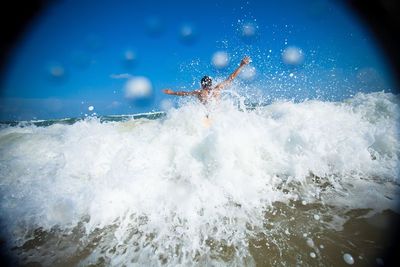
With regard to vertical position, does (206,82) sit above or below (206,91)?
above

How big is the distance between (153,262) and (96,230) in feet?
4.71

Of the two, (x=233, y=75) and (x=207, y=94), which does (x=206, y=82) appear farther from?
(x=233, y=75)

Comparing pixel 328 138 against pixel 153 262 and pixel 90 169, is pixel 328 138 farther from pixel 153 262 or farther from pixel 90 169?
pixel 90 169

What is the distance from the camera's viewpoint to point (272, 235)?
3.44m

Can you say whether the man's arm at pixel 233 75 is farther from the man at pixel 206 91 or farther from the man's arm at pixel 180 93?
the man's arm at pixel 180 93

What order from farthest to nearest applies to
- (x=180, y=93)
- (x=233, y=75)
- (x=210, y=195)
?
(x=180, y=93) → (x=233, y=75) → (x=210, y=195)

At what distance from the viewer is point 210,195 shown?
4.59 metres

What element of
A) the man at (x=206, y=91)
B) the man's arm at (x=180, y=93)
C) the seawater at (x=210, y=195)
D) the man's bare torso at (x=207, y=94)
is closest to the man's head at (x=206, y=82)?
the man at (x=206, y=91)

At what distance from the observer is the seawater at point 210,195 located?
3.25 meters

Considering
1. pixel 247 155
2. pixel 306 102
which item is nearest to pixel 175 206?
pixel 247 155

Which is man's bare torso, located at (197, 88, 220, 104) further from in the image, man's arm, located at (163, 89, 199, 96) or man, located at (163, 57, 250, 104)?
man's arm, located at (163, 89, 199, 96)

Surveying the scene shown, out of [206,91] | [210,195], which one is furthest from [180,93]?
[210,195]

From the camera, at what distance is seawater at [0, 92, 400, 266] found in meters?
3.25

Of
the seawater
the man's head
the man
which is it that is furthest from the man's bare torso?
the seawater
